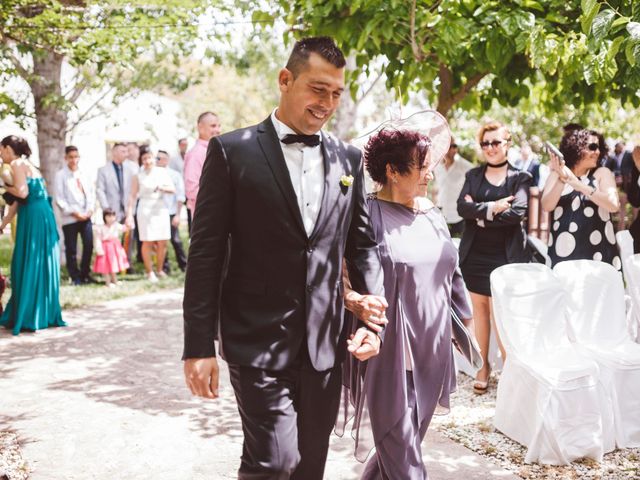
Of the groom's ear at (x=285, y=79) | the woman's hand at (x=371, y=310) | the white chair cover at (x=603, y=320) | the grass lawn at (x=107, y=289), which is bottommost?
the grass lawn at (x=107, y=289)

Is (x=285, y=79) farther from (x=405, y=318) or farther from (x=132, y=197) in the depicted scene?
(x=132, y=197)

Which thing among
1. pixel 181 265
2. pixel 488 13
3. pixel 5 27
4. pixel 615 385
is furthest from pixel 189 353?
pixel 181 265

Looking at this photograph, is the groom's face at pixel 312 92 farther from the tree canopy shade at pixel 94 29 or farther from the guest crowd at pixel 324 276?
the tree canopy shade at pixel 94 29

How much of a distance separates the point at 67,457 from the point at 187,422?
3.03ft

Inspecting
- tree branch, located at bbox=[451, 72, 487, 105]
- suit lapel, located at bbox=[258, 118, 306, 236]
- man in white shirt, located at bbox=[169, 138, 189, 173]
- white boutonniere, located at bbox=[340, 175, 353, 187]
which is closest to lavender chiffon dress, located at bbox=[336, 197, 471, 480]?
white boutonniere, located at bbox=[340, 175, 353, 187]

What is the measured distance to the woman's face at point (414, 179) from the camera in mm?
3449

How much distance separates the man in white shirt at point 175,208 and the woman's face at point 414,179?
8747 millimetres

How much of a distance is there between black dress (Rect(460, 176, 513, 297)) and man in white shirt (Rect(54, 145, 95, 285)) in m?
7.09

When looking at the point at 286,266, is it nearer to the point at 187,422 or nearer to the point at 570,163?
the point at 187,422

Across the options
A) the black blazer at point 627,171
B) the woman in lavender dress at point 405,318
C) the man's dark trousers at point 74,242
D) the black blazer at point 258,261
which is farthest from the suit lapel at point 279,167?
the man's dark trousers at point 74,242

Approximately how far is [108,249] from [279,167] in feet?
28.8

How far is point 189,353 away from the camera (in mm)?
2574

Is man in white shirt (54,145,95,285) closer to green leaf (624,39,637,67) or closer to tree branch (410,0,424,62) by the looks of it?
tree branch (410,0,424,62)

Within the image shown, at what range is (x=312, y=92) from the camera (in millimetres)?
2660
